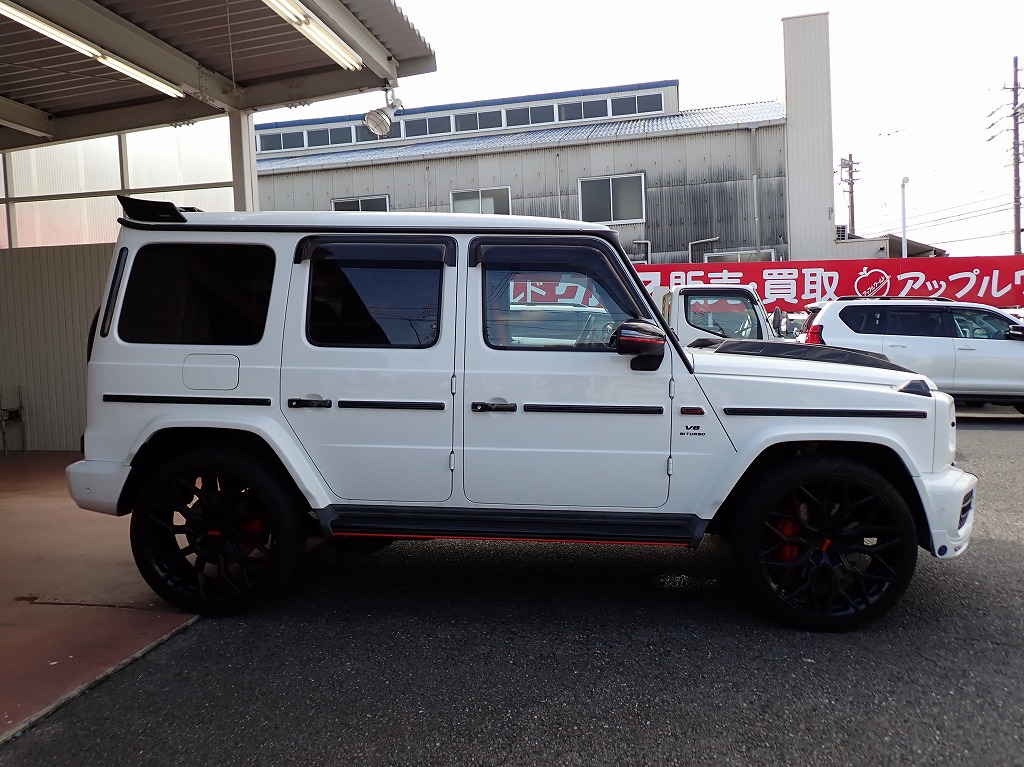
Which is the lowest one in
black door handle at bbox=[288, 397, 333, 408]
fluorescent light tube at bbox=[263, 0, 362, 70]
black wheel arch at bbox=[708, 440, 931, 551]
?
black wheel arch at bbox=[708, 440, 931, 551]

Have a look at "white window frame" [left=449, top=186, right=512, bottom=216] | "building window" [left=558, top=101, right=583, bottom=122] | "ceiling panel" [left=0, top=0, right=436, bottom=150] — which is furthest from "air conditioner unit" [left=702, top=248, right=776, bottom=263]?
"ceiling panel" [left=0, top=0, right=436, bottom=150]

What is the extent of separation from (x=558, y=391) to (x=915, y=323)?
373 inches

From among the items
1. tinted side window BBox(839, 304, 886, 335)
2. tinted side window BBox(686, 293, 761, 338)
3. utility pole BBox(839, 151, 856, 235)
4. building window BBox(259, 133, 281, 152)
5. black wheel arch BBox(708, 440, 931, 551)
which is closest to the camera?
black wheel arch BBox(708, 440, 931, 551)

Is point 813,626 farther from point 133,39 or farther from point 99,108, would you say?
point 99,108

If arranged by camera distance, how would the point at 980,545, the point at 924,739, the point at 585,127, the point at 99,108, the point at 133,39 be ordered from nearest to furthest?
the point at 924,739 → the point at 980,545 → the point at 133,39 → the point at 99,108 → the point at 585,127

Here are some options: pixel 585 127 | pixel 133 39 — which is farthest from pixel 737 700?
pixel 585 127

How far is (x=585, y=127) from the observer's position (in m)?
27.1

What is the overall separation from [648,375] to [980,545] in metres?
3.08

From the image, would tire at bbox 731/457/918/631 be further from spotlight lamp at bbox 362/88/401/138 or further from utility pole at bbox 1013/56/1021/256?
utility pole at bbox 1013/56/1021/256

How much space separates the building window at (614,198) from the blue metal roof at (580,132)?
120cm

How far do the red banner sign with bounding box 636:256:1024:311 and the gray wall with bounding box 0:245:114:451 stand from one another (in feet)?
33.9

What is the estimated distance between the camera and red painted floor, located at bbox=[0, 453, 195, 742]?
3623mm

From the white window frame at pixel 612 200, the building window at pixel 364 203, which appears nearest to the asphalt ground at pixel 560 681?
the white window frame at pixel 612 200

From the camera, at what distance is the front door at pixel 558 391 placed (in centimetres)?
404
